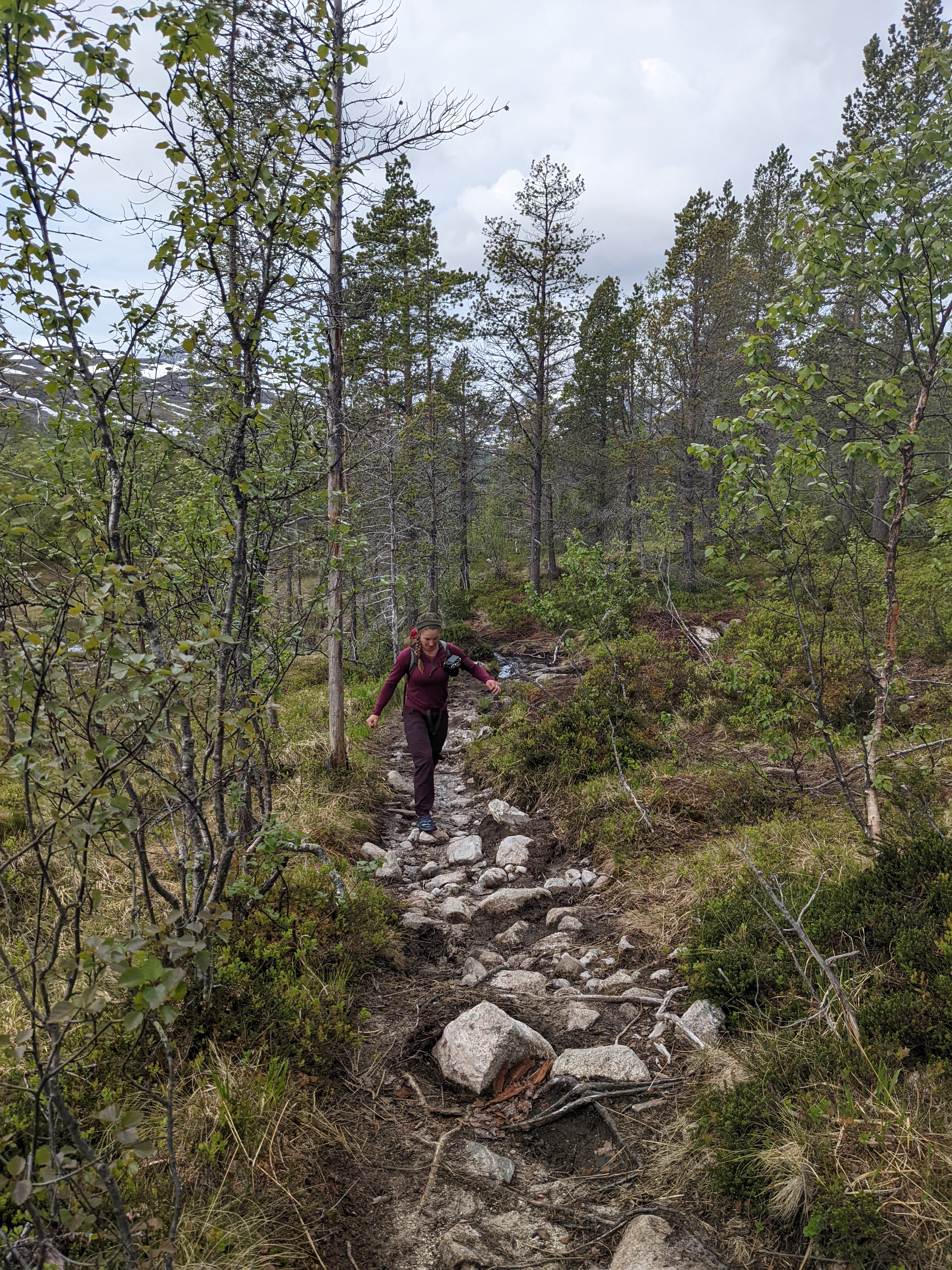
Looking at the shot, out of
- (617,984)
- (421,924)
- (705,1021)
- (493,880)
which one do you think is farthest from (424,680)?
(705,1021)

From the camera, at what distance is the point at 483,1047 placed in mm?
3383

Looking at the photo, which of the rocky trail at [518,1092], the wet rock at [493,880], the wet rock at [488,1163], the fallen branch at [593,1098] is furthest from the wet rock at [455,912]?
the wet rock at [488,1163]

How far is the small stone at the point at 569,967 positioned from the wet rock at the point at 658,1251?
6.29 ft

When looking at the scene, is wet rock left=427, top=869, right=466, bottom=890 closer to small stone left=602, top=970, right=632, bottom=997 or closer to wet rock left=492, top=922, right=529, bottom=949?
wet rock left=492, top=922, right=529, bottom=949

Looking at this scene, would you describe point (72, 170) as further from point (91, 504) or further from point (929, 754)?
point (929, 754)

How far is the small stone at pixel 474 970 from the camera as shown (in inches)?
Result: 171

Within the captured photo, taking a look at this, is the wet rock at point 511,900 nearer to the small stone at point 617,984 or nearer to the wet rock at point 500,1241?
the small stone at point 617,984

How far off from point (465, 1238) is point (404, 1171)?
0.43 metres

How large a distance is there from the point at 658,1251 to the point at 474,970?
2.16 metres

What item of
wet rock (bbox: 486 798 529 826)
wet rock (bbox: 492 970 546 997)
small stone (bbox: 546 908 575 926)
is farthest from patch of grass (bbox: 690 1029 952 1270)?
wet rock (bbox: 486 798 529 826)

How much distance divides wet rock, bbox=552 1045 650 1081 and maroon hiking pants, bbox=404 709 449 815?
12.7 feet

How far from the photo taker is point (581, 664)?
14.2 meters

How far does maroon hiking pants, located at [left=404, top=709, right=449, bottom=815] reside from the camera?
7.19 meters

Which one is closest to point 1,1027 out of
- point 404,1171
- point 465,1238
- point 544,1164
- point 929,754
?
point 404,1171
